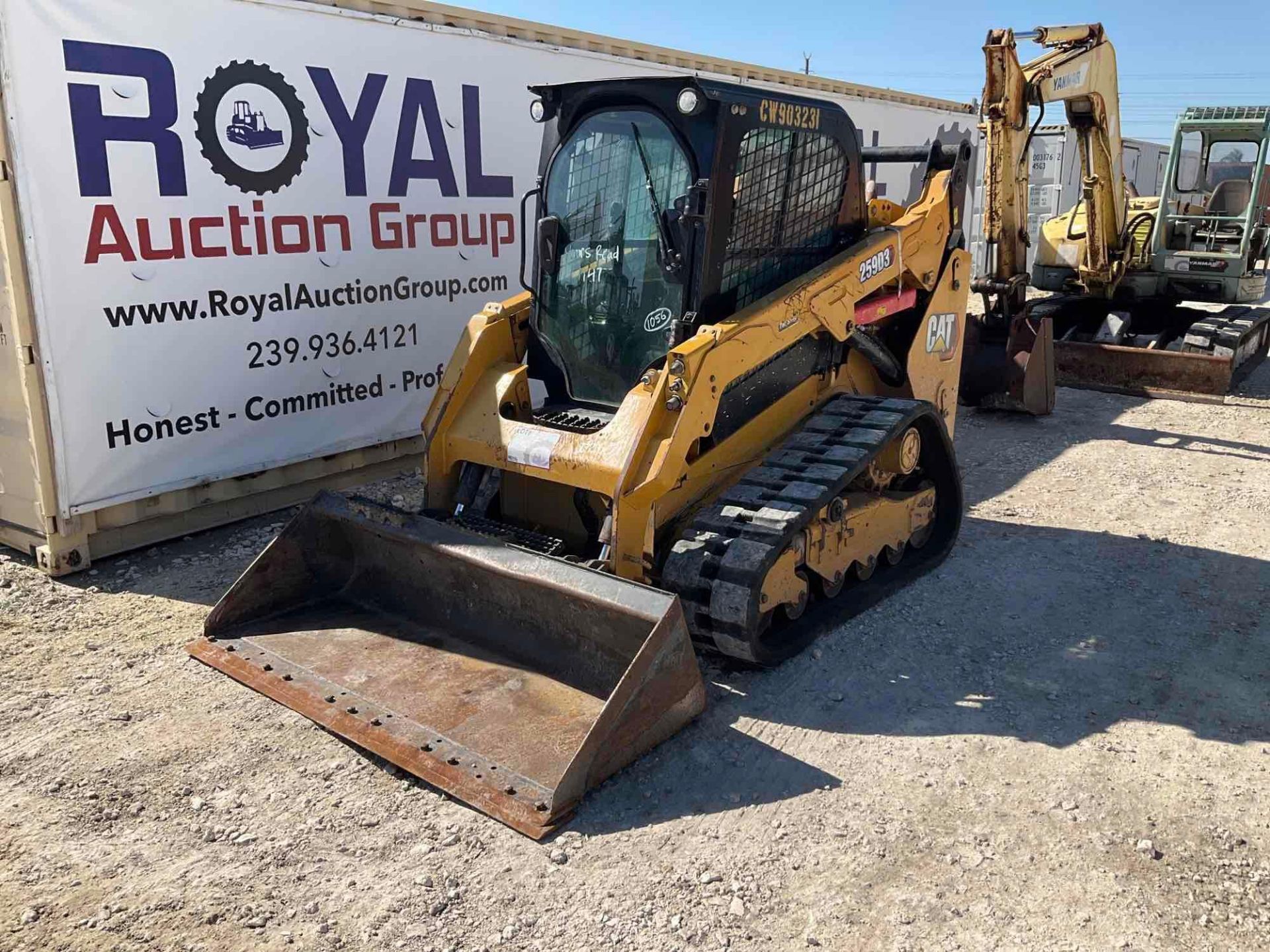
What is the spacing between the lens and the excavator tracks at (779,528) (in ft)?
14.3

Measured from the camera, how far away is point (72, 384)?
19.2 ft

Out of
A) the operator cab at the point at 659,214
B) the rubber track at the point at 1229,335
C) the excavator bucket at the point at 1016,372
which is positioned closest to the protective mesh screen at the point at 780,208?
the operator cab at the point at 659,214

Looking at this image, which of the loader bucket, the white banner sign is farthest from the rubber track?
the loader bucket

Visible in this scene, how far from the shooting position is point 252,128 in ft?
21.5

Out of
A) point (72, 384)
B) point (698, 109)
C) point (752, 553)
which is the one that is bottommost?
point (752, 553)

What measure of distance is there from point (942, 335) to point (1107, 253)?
21.0 ft

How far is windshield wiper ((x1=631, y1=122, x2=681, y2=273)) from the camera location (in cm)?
490

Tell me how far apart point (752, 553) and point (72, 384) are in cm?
405

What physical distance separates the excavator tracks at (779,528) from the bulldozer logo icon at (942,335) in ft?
2.12

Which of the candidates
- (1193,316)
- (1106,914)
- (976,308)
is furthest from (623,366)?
(976,308)

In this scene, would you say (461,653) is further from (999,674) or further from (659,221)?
(999,674)

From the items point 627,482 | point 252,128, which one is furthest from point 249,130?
point 627,482

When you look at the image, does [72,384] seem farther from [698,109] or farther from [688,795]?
[688,795]

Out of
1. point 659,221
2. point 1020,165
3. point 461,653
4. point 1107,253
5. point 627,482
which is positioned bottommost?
point 461,653
